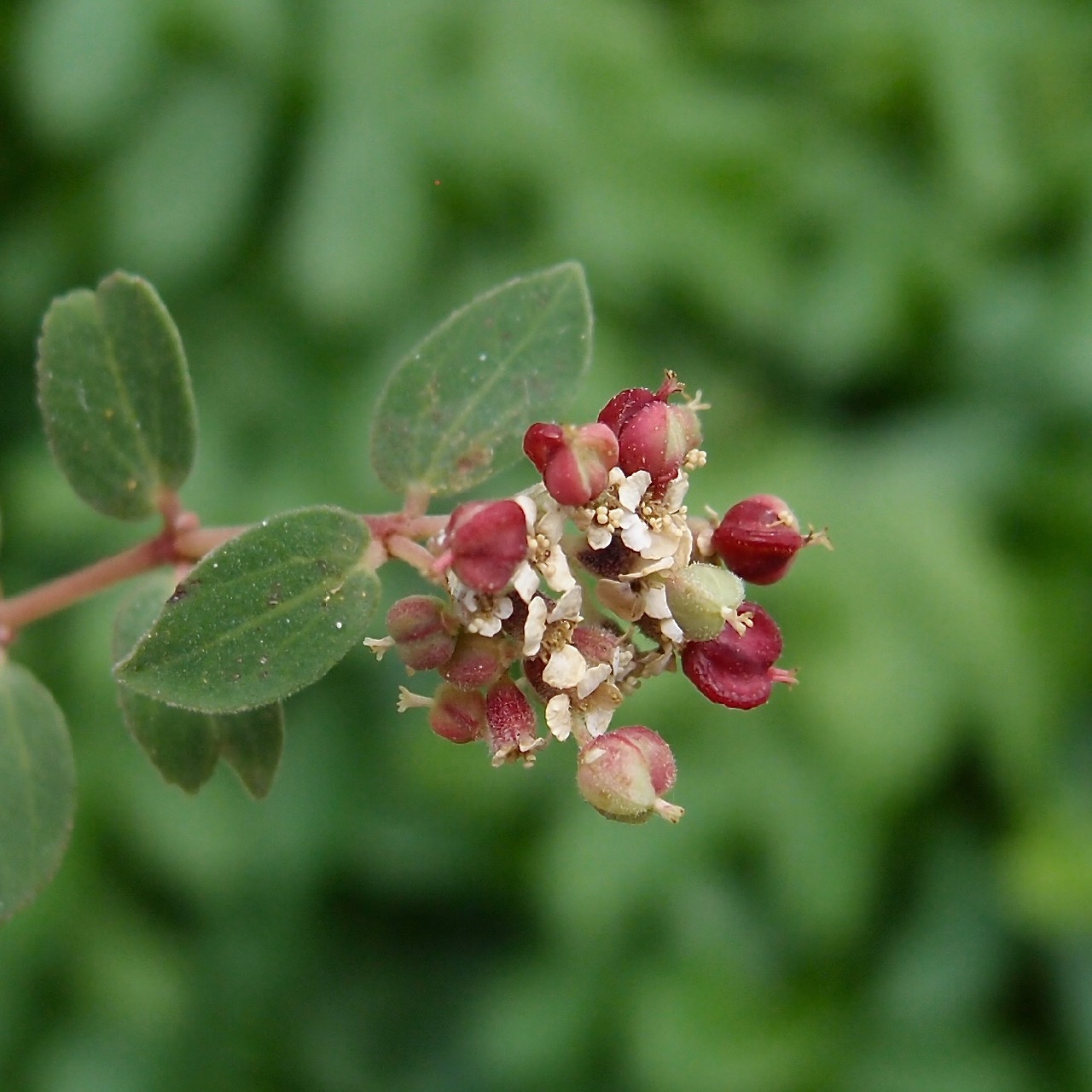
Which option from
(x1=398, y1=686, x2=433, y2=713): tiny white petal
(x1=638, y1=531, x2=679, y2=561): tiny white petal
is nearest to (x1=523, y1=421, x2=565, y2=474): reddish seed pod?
(x1=638, y1=531, x2=679, y2=561): tiny white petal

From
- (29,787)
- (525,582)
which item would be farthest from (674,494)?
(29,787)

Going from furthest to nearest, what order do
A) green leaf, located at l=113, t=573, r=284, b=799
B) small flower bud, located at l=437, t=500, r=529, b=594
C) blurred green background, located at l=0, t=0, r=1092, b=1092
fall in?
blurred green background, located at l=0, t=0, r=1092, b=1092
green leaf, located at l=113, t=573, r=284, b=799
small flower bud, located at l=437, t=500, r=529, b=594

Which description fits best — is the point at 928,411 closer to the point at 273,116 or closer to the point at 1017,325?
the point at 1017,325

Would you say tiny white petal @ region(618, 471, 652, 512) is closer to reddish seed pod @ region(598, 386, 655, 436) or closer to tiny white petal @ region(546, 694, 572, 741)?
reddish seed pod @ region(598, 386, 655, 436)

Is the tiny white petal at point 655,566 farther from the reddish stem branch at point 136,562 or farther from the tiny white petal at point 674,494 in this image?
the reddish stem branch at point 136,562

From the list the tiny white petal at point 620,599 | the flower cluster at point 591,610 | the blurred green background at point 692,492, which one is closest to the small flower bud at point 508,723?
the flower cluster at point 591,610

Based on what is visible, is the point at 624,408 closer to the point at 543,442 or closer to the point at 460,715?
the point at 543,442
